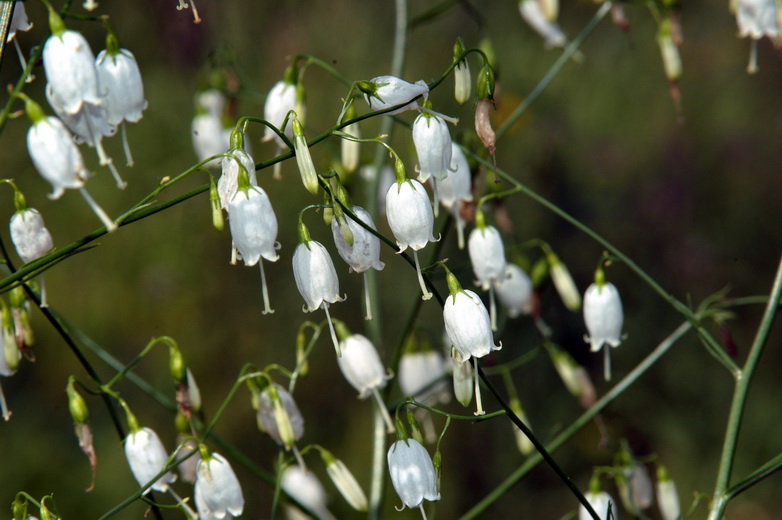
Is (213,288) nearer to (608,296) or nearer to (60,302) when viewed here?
(60,302)

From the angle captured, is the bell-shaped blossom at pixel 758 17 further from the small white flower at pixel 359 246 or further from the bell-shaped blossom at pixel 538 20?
the small white flower at pixel 359 246

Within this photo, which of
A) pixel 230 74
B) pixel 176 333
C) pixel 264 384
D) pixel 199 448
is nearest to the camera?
pixel 199 448

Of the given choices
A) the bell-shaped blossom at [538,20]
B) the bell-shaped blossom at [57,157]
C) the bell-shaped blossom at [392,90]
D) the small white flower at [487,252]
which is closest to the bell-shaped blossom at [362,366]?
the small white flower at [487,252]

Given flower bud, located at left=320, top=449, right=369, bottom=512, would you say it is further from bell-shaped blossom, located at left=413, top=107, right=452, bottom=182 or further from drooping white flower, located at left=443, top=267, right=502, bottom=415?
bell-shaped blossom, located at left=413, top=107, right=452, bottom=182

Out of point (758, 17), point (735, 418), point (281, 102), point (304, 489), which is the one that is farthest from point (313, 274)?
point (304, 489)

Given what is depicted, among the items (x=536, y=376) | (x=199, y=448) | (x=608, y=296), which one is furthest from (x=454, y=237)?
(x=199, y=448)

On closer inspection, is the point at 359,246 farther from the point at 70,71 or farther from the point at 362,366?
the point at 362,366
